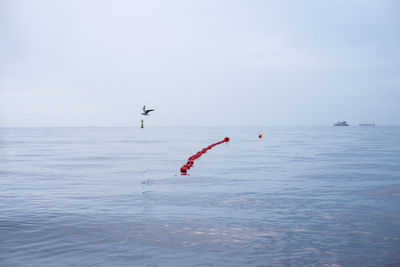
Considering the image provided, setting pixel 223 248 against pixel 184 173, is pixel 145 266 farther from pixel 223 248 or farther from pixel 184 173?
pixel 184 173

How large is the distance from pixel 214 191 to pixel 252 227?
5916 mm

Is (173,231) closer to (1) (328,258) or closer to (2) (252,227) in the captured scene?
(2) (252,227)

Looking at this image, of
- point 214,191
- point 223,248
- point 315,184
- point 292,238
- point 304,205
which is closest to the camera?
point 223,248

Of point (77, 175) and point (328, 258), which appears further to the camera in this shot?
point (77, 175)

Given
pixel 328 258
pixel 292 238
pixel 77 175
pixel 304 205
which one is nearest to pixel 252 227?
pixel 292 238

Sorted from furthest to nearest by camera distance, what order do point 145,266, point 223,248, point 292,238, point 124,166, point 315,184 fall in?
point 124,166 < point 315,184 < point 292,238 < point 223,248 < point 145,266

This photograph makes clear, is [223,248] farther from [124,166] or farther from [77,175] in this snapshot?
Answer: [124,166]

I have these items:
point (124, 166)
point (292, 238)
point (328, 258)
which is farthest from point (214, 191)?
point (124, 166)

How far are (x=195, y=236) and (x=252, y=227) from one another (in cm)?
193

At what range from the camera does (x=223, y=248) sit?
27.7 feet

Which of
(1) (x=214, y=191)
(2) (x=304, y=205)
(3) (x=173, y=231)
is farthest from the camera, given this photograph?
(1) (x=214, y=191)

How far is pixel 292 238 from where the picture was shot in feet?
30.0

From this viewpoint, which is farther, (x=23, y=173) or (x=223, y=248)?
(x=23, y=173)

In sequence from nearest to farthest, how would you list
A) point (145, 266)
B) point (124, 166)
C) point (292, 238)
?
1. point (145, 266)
2. point (292, 238)
3. point (124, 166)
